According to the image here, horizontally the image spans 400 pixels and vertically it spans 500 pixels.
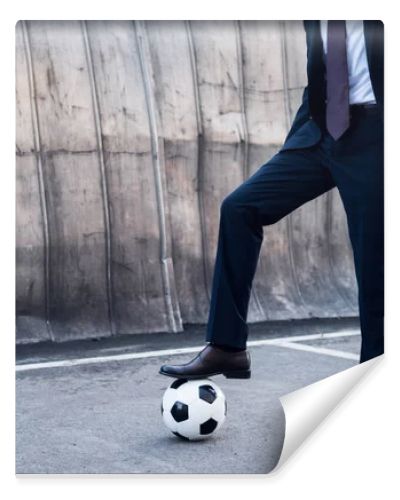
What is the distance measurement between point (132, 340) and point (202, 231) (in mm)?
447

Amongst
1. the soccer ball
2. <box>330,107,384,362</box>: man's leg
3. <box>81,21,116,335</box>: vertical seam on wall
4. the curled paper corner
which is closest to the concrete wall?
<box>81,21,116,335</box>: vertical seam on wall

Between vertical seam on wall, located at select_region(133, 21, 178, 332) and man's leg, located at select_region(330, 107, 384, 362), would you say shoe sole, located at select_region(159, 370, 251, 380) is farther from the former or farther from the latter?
vertical seam on wall, located at select_region(133, 21, 178, 332)

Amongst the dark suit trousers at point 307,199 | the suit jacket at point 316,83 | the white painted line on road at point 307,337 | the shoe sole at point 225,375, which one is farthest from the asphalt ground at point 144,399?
the suit jacket at point 316,83

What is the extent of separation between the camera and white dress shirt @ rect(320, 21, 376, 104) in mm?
2650

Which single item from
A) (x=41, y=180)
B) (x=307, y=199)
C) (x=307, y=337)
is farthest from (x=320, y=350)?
(x=41, y=180)

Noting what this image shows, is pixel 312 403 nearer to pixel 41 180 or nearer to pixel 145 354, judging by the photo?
pixel 145 354

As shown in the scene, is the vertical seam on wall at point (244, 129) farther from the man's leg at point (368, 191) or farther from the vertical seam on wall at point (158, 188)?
the man's leg at point (368, 191)

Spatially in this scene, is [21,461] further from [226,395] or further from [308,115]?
[308,115]

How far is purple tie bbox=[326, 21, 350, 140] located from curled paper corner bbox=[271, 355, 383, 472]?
594 mm

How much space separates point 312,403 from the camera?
268 cm

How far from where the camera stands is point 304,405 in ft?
8.83

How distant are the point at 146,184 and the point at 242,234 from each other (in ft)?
2.93

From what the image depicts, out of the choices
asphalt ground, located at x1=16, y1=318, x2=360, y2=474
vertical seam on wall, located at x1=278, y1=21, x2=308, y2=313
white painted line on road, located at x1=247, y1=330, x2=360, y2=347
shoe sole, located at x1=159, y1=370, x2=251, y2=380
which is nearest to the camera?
asphalt ground, located at x1=16, y1=318, x2=360, y2=474
